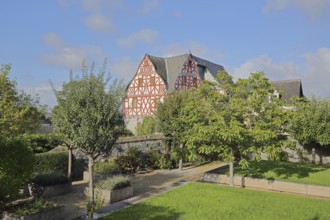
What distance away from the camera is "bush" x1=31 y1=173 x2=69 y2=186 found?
34.2 feet

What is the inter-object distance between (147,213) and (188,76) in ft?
92.6

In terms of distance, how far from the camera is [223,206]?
8.87 meters

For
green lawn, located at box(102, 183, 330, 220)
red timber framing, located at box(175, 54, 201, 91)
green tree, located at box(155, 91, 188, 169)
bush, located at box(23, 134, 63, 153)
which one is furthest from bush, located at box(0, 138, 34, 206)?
red timber framing, located at box(175, 54, 201, 91)

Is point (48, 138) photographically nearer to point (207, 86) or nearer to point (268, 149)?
point (207, 86)

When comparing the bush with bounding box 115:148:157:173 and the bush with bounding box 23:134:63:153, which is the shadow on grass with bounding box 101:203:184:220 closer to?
the bush with bounding box 115:148:157:173

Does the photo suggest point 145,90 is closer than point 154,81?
No

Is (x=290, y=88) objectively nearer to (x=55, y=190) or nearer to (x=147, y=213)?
(x=147, y=213)

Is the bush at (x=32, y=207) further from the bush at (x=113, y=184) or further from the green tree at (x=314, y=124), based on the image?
the green tree at (x=314, y=124)

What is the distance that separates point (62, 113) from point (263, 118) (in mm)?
7748

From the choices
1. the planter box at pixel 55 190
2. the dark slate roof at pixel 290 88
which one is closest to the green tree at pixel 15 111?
the planter box at pixel 55 190

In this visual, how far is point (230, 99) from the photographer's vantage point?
1177 centimetres

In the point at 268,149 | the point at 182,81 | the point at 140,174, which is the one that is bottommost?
the point at 140,174

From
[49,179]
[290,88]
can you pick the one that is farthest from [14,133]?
[290,88]

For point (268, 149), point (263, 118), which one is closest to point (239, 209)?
point (268, 149)
